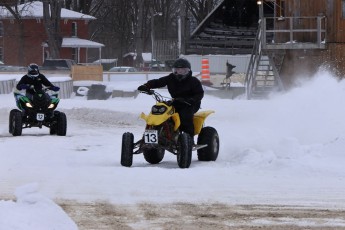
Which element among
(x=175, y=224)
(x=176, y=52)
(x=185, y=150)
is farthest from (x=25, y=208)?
(x=176, y=52)

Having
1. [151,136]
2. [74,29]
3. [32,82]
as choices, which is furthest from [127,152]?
[74,29]

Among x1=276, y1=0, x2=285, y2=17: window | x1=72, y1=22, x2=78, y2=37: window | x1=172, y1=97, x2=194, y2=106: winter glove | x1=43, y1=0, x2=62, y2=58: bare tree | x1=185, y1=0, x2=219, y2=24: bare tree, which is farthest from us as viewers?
x1=72, y1=22, x2=78, y2=37: window

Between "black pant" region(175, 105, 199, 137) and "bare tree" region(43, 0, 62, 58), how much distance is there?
182 feet

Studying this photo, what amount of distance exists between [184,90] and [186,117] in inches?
19.2

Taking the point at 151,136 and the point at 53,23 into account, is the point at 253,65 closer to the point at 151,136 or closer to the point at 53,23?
the point at 151,136

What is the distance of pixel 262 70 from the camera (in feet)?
131

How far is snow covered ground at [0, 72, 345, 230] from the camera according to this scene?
1091 centimetres

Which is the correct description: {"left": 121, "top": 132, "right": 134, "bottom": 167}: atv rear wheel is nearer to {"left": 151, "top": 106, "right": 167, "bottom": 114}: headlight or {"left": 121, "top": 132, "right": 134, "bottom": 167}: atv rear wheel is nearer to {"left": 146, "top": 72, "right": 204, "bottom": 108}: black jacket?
{"left": 151, "top": 106, "right": 167, "bottom": 114}: headlight

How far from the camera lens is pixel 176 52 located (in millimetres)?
76750

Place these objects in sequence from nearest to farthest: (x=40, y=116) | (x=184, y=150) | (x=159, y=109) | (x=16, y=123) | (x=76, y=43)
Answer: (x=184, y=150) < (x=159, y=109) < (x=16, y=123) < (x=40, y=116) < (x=76, y=43)

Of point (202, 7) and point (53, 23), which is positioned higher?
point (202, 7)

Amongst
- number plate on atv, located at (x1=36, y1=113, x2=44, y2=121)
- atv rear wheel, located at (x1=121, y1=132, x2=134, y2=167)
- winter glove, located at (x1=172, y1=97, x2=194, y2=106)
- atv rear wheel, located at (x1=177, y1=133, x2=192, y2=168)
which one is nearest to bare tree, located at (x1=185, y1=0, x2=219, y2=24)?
number plate on atv, located at (x1=36, y1=113, x2=44, y2=121)

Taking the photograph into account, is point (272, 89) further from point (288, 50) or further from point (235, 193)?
point (235, 193)

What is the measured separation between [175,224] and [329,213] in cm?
180
